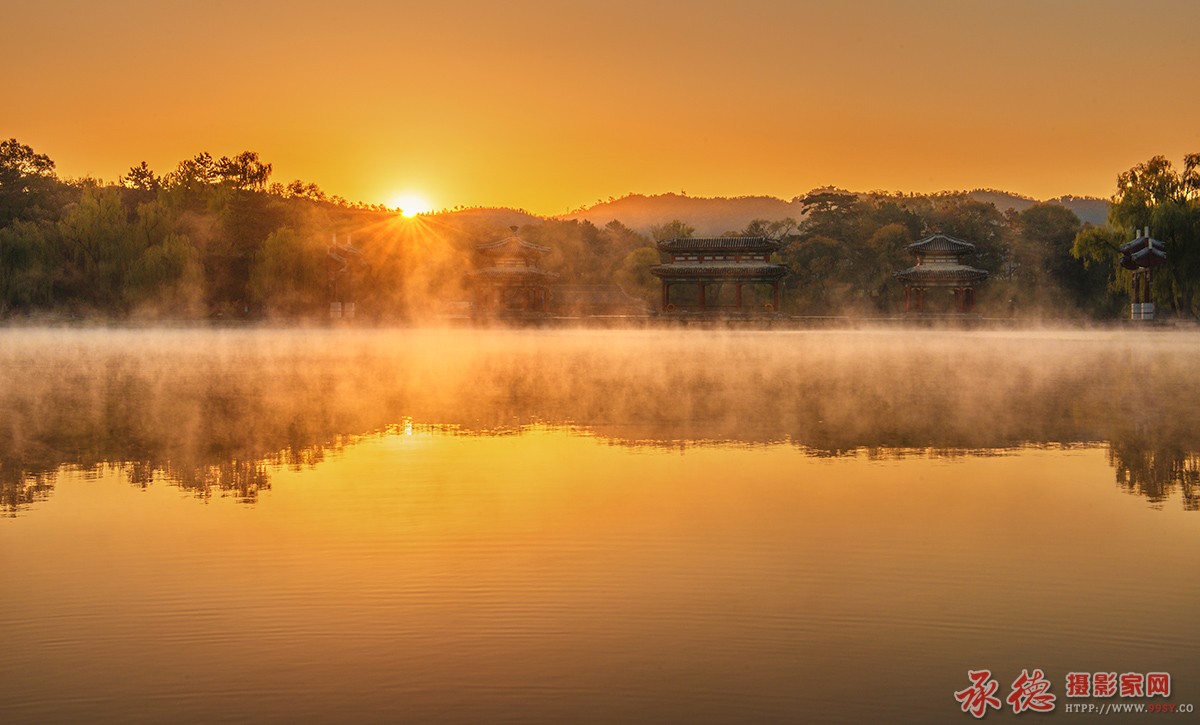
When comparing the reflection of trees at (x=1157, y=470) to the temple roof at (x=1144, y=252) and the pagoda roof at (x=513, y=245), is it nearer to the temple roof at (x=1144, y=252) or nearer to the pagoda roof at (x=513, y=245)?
the temple roof at (x=1144, y=252)

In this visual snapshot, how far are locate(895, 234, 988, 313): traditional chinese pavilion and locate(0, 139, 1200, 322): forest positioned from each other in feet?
11.0

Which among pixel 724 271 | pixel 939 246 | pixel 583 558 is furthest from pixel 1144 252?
pixel 583 558

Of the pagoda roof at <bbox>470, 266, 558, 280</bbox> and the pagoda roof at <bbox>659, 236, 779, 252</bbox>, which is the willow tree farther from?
the pagoda roof at <bbox>470, 266, 558, 280</bbox>

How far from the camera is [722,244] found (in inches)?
2283

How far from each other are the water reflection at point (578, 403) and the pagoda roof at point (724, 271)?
2263 centimetres

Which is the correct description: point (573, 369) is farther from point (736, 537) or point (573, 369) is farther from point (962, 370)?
point (736, 537)

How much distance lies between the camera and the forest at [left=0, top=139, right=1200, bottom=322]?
46656 mm

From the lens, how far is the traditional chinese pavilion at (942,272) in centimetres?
5578

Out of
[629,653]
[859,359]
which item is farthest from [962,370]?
[629,653]

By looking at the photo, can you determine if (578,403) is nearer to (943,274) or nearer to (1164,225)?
(1164,225)

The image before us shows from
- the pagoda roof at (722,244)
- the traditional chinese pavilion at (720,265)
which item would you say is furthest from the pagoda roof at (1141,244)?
the pagoda roof at (722,244)

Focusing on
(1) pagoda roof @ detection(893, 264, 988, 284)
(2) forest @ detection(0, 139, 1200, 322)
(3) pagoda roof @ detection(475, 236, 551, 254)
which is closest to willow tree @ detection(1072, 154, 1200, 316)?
(2) forest @ detection(0, 139, 1200, 322)

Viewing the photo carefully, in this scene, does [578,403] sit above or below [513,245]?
below

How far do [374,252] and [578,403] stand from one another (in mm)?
48194
